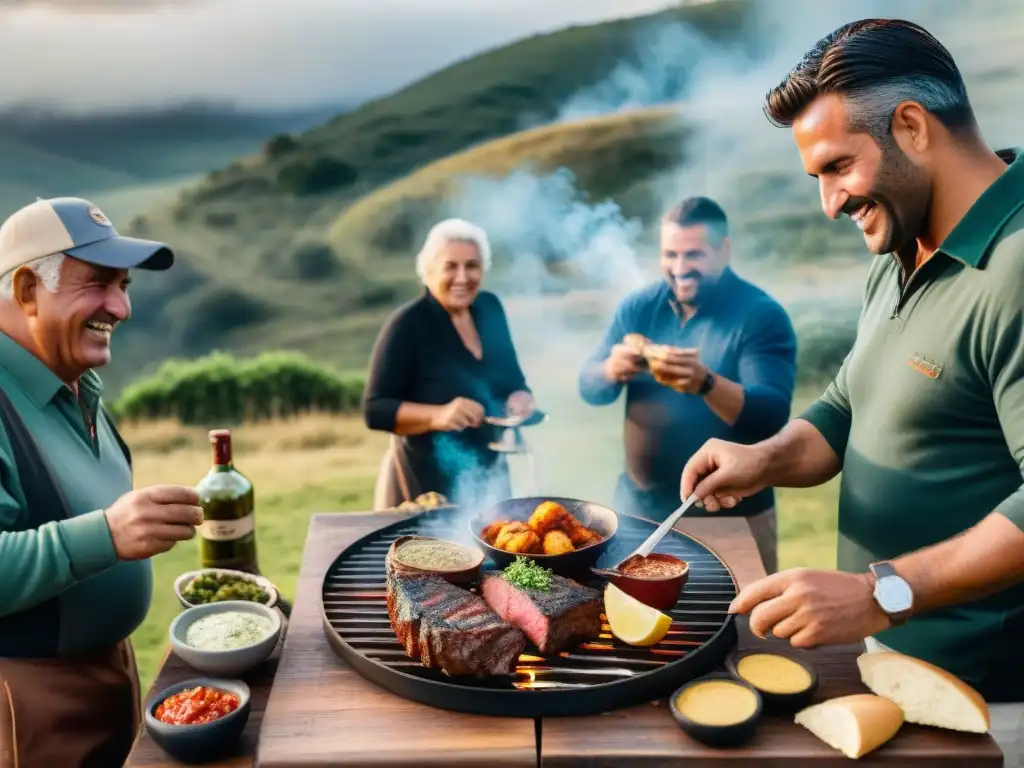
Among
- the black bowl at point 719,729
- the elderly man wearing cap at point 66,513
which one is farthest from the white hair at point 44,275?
the black bowl at point 719,729

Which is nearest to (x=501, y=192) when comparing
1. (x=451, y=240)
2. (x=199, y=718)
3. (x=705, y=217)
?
(x=451, y=240)

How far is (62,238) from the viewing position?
3.05 metres

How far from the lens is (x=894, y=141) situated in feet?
8.77

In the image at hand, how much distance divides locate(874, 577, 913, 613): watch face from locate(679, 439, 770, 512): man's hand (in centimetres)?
94

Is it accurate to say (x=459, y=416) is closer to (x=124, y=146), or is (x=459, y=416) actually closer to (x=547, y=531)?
(x=547, y=531)

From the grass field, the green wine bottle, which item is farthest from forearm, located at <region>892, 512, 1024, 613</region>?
the grass field

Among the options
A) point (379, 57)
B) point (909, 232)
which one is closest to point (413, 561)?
point (909, 232)

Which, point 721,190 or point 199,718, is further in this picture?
point 721,190

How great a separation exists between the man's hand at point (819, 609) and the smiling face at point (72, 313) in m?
2.45

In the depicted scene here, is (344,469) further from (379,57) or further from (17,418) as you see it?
(17,418)

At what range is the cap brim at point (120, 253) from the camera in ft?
10.1

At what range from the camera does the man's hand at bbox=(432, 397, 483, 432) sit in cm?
492

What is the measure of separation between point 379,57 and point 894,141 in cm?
1149

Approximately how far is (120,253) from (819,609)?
2742 mm
